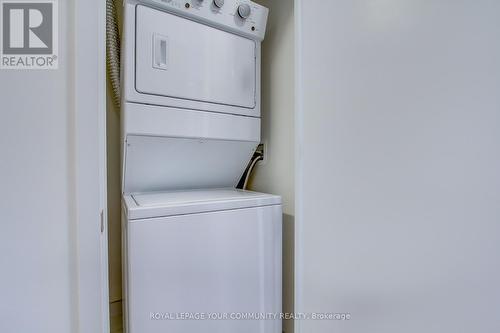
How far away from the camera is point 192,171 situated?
1.63 metres

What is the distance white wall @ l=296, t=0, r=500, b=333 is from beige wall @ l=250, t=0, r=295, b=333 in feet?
1.07

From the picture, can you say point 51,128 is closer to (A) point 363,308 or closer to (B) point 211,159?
(B) point 211,159

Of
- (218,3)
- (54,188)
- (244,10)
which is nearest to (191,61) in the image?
(218,3)

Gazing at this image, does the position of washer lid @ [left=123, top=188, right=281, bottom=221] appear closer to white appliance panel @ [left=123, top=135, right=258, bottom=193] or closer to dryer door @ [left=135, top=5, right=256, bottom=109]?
white appliance panel @ [left=123, top=135, right=258, bottom=193]

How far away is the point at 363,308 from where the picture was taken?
3.25ft

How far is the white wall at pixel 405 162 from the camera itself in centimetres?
66

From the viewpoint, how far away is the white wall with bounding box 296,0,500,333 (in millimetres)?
659

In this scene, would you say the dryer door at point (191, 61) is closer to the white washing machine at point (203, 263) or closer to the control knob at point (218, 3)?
the control knob at point (218, 3)

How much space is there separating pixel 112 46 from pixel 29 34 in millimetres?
833

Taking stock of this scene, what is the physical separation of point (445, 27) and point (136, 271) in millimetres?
1435

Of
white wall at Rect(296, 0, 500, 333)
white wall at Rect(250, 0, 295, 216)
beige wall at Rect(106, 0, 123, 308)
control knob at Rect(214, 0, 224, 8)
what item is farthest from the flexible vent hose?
white wall at Rect(296, 0, 500, 333)

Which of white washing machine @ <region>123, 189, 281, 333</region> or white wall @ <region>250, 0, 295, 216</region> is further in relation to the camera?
white wall @ <region>250, 0, 295, 216</region>

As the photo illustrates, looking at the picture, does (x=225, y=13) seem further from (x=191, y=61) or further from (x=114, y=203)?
(x=114, y=203)

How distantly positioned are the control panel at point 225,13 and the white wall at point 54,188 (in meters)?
0.64
